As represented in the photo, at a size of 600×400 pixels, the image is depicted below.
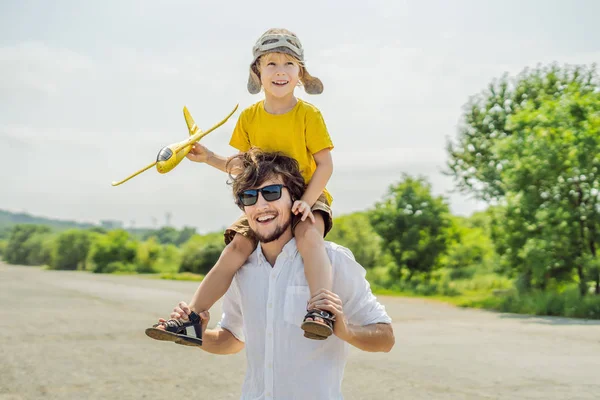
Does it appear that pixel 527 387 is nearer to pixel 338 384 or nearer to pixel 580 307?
pixel 338 384

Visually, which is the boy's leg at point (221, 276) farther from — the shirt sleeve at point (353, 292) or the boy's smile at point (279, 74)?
the boy's smile at point (279, 74)

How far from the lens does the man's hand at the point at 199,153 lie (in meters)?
3.44

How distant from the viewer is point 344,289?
9.77 feet

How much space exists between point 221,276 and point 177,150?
0.64 meters

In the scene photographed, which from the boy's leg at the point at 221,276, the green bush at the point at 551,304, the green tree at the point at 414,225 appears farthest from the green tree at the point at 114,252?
the boy's leg at the point at 221,276

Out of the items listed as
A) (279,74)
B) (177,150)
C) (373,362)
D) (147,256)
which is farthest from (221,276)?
(147,256)

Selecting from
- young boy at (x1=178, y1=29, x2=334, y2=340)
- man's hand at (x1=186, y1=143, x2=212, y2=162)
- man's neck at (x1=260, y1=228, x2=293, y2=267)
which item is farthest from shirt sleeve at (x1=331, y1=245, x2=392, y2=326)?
man's hand at (x1=186, y1=143, x2=212, y2=162)

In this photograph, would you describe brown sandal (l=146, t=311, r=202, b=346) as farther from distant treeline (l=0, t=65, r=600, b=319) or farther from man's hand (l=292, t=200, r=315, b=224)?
distant treeline (l=0, t=65, r=600, b=319)

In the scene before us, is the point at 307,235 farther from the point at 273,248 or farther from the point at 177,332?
the point at 177,332

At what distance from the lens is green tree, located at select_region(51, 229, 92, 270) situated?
57.5 m

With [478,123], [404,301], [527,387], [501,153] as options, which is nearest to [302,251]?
[527,387]

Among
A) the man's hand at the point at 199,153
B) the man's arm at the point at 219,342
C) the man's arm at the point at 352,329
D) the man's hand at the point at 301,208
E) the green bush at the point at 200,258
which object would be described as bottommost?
the man's arm at the point at 219,342

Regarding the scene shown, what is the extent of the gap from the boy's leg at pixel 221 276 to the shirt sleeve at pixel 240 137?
1.99 ft

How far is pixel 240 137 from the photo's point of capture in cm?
349
